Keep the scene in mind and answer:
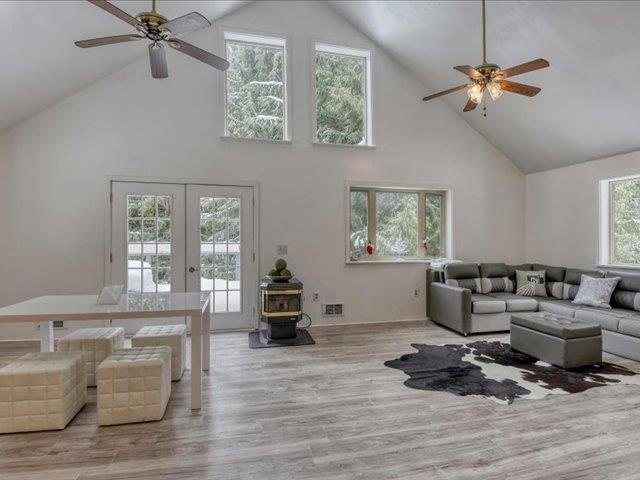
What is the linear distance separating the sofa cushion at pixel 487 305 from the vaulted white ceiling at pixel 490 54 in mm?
2643

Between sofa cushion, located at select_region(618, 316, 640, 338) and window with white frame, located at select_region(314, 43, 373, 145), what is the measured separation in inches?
155

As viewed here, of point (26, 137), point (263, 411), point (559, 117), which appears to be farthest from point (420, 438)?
point (26, 137)

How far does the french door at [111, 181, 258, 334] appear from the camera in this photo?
14.9 feet

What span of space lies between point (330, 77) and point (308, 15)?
0.93m

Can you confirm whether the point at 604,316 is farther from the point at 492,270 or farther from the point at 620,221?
the point at 620,221

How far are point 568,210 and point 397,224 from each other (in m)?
2.74

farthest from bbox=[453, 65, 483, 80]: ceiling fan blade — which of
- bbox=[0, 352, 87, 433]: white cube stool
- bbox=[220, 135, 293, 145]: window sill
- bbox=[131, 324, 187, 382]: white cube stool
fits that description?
bbox=[0, 352, 87, 433]: white cube stool

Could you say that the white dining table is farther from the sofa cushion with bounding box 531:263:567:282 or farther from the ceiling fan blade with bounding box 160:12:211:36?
the sofa cushion with bounding box 531:263:567:282

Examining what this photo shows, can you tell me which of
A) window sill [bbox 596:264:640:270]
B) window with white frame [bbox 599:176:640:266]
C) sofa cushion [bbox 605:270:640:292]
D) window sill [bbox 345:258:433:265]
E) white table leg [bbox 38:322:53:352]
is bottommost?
white table leg [bbox 38:322:53:352]

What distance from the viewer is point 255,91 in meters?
5.15

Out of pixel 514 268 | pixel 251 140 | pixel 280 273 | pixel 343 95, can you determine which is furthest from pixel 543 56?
pixel 280 273

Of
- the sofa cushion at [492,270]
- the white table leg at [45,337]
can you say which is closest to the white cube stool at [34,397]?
the white table leg at [45,337]

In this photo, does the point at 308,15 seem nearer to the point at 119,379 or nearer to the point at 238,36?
the point at 238,36

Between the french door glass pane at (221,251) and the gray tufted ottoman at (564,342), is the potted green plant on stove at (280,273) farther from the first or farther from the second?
the gray tufted ottoman at (564,342)
